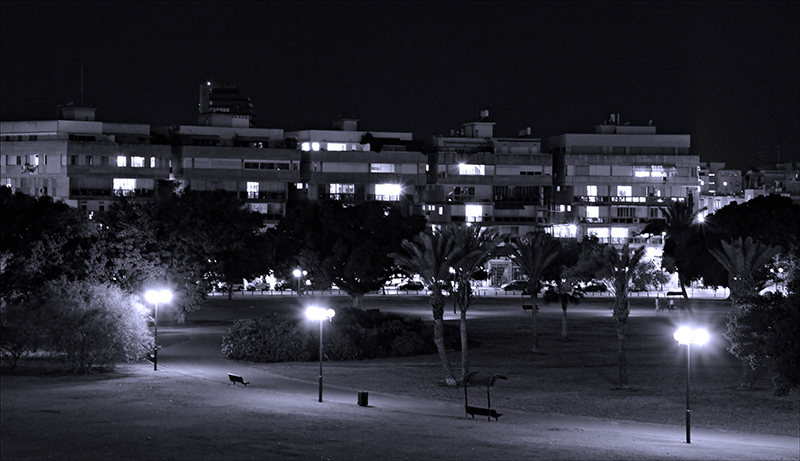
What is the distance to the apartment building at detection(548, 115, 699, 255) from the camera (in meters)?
145

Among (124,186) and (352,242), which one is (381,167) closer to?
(124,186)

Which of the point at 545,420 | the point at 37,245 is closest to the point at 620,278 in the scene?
the point at 545,420

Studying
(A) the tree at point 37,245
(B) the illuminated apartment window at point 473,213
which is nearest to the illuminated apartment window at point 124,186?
(B) the illuminated apartment window at point 473,213

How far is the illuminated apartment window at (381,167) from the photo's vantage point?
142125 mm

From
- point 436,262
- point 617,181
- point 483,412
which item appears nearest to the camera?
point 483,412

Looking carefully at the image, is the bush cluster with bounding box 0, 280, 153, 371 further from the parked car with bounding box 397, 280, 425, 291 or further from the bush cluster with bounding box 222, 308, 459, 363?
the parked car with bounding box 397, 280, 425, 291

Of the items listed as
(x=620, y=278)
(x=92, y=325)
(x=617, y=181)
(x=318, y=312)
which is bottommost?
(x=92, y=325)

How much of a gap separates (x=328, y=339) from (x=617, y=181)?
314 feet

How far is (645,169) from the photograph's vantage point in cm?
14750

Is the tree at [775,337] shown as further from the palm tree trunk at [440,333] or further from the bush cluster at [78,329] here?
the bush cluster at [78,329]

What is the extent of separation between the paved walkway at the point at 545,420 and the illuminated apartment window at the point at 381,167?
285ft

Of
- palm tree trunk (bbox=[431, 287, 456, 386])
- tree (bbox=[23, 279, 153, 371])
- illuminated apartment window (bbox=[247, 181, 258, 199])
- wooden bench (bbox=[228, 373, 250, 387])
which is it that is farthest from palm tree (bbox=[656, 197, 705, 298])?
illuminated apartment window (bbox=[247, 181, 258, 199])

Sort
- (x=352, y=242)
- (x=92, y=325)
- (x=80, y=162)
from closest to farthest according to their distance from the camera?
(x=92, y=325) → (x=352, y=242) → (x=80, y=162)

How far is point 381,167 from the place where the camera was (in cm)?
14238
